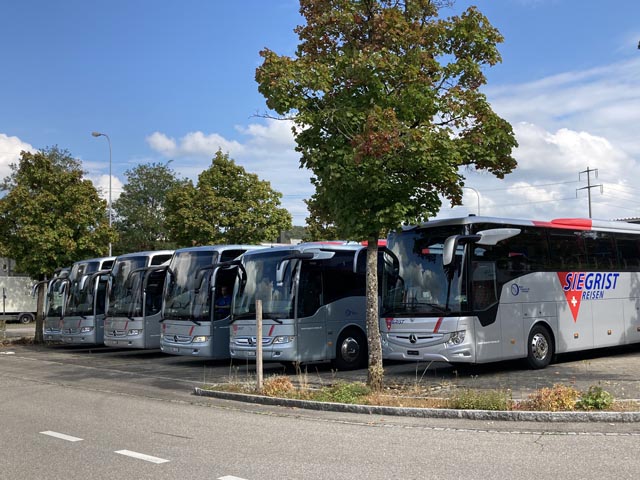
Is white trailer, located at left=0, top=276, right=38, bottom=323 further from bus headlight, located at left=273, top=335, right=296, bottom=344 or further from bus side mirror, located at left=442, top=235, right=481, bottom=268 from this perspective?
bus side mirror, located at left=442, top=235, right=481, bottom=268

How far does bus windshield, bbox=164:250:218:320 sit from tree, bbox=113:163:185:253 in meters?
44.5


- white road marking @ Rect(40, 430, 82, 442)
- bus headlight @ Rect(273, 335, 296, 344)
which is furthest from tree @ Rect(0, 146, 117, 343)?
white road marking @ Rect(40, 430, 82, 442)

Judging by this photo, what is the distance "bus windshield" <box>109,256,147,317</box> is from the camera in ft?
78.0

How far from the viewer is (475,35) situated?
13.6m

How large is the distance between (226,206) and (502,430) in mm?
30123

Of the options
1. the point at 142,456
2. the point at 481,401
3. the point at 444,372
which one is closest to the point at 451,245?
the point at 481,401

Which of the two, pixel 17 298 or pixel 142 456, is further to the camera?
pixel 17 298

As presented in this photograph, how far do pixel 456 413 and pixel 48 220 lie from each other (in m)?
21.7

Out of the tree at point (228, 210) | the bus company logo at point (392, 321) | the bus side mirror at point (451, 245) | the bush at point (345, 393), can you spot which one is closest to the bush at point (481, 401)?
the bush at point (345, 393)

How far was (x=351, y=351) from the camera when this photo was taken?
59.5ft

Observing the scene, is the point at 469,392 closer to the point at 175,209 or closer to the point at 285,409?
the point at 285,409

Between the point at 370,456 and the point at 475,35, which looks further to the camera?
the point at 475,35

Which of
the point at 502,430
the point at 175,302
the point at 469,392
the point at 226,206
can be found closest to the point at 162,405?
the point at 469,392

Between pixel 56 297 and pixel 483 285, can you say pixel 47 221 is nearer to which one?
pixel 56 297
